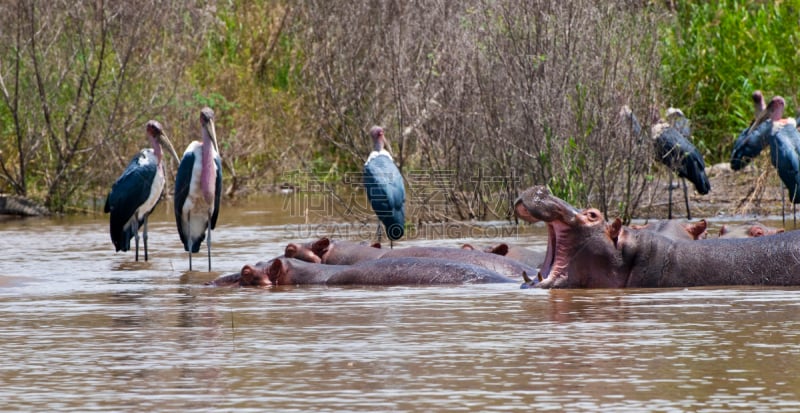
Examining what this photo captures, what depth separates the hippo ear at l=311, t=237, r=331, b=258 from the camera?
1129cm

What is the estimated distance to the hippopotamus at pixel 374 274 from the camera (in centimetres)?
1027

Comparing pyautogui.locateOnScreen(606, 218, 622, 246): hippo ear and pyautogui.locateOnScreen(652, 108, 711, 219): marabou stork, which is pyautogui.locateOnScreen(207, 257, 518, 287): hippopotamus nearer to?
pyautogui.locateOnScreen(606, 218, 622, 246): hippo ear

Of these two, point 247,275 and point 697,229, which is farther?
point 697,229

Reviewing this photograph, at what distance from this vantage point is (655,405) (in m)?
5.59

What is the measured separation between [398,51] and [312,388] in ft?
37.7

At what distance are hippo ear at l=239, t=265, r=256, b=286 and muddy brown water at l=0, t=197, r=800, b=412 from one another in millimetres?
180

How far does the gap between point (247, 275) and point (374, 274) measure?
2.87 feet

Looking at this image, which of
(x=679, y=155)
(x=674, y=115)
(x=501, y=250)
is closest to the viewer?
(x=501, y=250)

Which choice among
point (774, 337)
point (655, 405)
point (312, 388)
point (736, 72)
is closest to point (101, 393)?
point (312, 388)

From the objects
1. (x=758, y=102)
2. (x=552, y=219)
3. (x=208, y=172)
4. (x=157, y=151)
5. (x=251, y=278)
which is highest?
(x=758, y=102)

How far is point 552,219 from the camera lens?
31.0ft

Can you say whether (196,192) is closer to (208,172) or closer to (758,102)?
(208,172)

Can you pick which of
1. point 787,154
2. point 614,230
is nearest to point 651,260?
point 614,230

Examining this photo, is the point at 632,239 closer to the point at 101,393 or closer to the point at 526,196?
the point at 526,196
